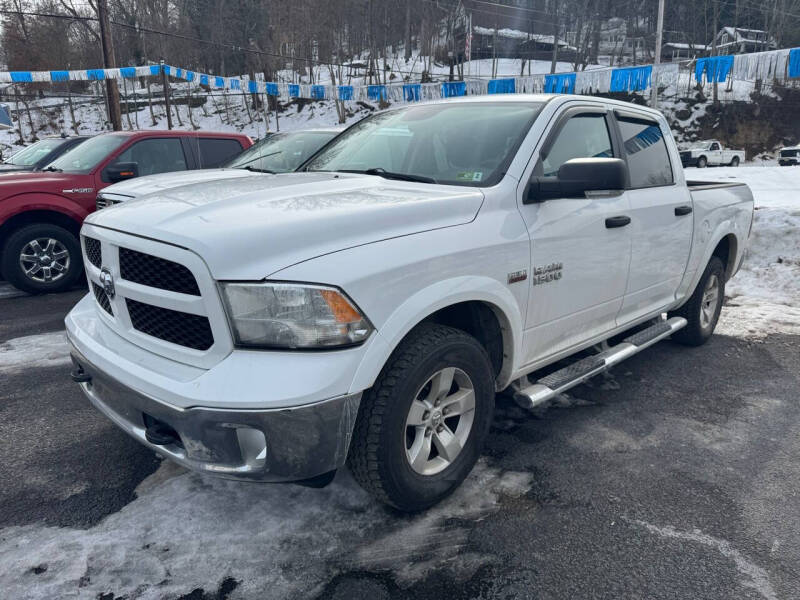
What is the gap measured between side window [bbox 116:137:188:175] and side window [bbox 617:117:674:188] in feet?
19.2

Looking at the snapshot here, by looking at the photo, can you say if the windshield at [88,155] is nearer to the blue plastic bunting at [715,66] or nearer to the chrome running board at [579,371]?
the chrome running board at [579,371]

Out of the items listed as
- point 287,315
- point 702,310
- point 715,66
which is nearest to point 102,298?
point 287,315

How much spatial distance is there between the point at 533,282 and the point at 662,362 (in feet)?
7.97

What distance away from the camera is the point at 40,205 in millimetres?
6699

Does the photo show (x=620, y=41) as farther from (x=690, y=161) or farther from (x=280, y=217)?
(x=280, y=217)

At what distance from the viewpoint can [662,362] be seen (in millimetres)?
4715

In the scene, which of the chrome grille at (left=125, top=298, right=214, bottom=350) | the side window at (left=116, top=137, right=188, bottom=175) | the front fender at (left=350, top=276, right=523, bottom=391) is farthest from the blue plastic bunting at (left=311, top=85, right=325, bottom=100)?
the chrome grille at (left=125, top=298, right=214, bottom=350)

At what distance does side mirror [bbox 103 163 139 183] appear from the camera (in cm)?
669

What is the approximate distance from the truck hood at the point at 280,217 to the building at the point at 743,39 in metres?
56.7

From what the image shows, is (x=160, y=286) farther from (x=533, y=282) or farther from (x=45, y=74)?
(x=45, y=74)

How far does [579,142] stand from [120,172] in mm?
5527

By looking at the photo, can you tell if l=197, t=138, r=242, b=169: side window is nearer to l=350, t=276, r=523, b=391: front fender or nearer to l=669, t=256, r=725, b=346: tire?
l=669, t=256, r=725, b=346: tire

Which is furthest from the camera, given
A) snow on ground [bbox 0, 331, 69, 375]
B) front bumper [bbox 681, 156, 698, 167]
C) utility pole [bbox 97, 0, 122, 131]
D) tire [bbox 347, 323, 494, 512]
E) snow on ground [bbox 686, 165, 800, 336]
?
front bumper [bbox 681, 156, 698, 167]

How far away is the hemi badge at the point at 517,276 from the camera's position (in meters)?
2.73
